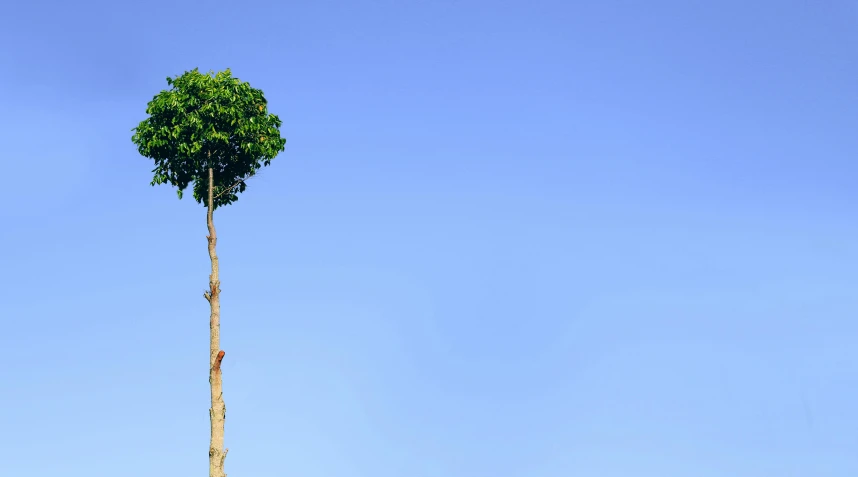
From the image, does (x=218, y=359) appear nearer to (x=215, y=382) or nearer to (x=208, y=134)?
(x=215, y=382)

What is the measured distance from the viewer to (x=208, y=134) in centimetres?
3441

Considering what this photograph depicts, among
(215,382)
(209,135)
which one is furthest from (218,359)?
(209,135)

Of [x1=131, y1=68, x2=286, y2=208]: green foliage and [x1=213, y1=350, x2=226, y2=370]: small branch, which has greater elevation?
[x1=131, y1=68, x2=286, y2=208]: green foliage

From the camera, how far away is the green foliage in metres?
34.6

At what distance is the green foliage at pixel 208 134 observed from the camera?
34.6 m

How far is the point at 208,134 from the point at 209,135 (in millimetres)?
97

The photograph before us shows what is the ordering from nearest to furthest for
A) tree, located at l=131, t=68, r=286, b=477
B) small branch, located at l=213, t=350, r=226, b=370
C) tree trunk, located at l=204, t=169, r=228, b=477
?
1. tree trunk, located at l=204, t=169, r=228, b=477
2. small branch, located at l=213, t=350, r=226, b=370
3. tree, located at l=131, t=68, r=286, b=477

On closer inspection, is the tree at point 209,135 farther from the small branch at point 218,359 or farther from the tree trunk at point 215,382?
the small branch at point 218,359

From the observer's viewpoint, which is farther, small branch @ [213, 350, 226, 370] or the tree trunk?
small branch @ [213, 350, 226, 370]

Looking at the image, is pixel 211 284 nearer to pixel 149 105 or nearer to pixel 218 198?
pixel 218 198

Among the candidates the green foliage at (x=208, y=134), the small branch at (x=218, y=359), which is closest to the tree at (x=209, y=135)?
the green foliage at (x=208, y=134)

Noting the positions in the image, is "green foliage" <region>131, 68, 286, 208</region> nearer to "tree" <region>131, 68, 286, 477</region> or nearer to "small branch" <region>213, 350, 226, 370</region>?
"tree" <region>131, 68, 286, 477</region>

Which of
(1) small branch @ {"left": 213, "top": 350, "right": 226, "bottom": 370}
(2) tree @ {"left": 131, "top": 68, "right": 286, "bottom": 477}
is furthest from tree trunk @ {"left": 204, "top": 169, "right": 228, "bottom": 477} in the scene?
(2) tree @ {"left": 131, "top": 68, "right": 286, "bottom": 477}

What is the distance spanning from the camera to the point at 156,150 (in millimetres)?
35469
